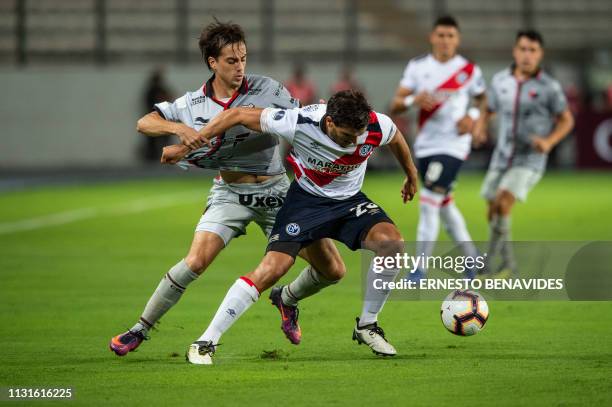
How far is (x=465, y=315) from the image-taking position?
25.1 feet

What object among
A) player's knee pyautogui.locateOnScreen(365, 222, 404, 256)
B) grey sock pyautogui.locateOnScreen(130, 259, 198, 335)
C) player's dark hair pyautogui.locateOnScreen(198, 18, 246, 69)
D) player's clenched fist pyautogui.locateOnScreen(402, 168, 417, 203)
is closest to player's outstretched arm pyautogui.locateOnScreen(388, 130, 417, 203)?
player's clenched fist pyautogui.locateOnScreen(402, 168, 417, 203)

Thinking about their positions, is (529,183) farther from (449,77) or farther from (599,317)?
(599,317)

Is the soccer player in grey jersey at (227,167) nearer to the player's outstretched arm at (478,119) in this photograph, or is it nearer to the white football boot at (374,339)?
the white football boot at (374,339)

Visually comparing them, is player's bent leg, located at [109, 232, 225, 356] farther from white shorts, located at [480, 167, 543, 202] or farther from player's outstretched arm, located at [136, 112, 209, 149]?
white shorts, located at [480, 167, 543, 202]

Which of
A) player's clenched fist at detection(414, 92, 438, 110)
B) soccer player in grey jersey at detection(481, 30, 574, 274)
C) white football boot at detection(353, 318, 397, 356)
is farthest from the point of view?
soccer player in grey jersey at detection(481, 30, 574, 274)

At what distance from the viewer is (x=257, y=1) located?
94.9 feet

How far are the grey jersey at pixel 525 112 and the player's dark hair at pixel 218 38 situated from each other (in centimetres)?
420

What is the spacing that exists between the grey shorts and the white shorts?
3673 mm

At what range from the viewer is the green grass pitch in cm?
632

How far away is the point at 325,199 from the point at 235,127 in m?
0.74

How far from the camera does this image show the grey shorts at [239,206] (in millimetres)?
7638

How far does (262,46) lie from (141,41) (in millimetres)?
2967

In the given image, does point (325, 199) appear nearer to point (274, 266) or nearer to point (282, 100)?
point (274, 266)

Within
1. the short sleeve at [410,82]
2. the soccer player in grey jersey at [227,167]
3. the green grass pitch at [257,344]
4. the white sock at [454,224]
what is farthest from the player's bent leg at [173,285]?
the short sleeve at [410,82]
